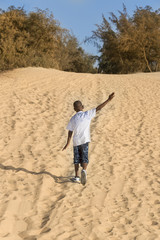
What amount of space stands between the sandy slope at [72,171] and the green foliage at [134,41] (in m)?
14.3

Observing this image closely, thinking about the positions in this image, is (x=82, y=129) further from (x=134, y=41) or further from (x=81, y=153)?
(x=134, y=41)

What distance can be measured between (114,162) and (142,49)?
72.7 ft

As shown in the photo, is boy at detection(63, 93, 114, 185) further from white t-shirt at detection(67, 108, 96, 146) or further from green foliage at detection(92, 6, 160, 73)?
green foliage at detection(92, 6, 160, 73)

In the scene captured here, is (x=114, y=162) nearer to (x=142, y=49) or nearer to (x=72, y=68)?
(x=142, y=49)

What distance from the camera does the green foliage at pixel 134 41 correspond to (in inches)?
1066

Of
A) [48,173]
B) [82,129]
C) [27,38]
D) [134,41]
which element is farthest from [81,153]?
[134,41]

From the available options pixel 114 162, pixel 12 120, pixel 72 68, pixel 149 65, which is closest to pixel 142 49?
pixel 149 65

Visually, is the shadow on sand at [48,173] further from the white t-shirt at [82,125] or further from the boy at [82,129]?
the white t-shirt at [82,125]

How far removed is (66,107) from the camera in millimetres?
11781

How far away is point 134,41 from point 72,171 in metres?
22.2

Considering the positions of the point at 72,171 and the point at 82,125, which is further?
the point at 72,171

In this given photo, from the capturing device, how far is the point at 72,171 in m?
6.50

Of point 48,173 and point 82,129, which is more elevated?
point 82,129

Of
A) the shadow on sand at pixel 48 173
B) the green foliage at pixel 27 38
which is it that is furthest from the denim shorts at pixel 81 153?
the green foliage at pixel 27 38
